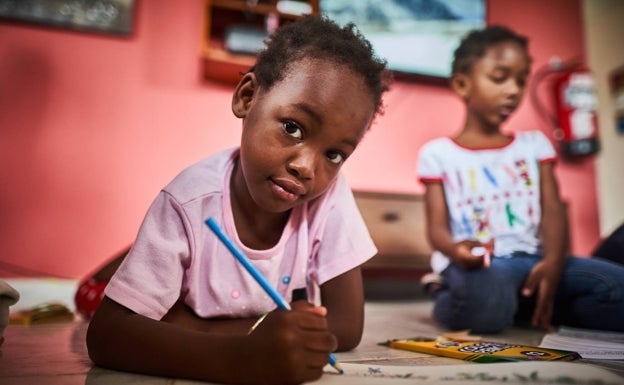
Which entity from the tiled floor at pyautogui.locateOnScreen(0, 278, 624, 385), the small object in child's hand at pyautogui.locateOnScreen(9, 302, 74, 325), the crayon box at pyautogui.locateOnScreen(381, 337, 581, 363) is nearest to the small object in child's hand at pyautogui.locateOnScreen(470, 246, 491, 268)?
the tiled floor at pyautogui.locateOnScreen(0, 278, 624, 385)

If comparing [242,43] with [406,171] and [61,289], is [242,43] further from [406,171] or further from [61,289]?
[61,289]

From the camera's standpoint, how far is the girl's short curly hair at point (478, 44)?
116cm

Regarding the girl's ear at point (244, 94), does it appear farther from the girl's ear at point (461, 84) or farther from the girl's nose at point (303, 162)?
the girl's ear at point (461, 84)

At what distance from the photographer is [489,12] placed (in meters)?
2.15

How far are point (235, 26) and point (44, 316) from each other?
3.73 ft

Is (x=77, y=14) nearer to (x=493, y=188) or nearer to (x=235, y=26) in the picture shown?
(x=235, y=26)

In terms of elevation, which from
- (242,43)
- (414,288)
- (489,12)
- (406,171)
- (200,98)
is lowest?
(414,288)

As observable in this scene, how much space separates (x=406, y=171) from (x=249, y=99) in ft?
4.59

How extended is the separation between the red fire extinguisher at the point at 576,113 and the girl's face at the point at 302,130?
6.00 feet

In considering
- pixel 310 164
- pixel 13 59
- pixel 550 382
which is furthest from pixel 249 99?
pixel 13 59

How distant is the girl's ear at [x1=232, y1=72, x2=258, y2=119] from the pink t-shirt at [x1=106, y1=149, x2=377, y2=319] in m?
0.09

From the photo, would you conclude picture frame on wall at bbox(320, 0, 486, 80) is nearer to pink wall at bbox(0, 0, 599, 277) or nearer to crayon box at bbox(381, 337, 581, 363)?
pink wall at bbox(0, 0, 599, 277)

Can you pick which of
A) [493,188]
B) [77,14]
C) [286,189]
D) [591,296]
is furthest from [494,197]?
[77,14]

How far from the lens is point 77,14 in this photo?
5.26 feet
